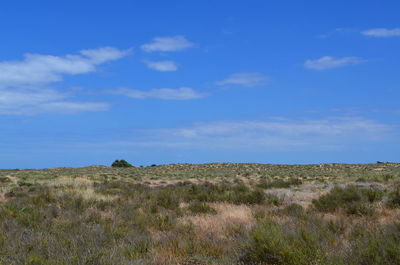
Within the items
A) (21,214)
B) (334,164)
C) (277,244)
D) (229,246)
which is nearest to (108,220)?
(21,214)

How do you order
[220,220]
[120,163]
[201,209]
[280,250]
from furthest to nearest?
[120,163], [201,209], [220,220], [280,250]

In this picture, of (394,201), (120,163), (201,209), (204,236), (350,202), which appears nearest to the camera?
(204,236)

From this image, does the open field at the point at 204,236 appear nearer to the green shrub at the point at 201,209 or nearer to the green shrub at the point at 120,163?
the green shrub at the point at 201,209

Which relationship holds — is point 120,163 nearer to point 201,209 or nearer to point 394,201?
point 201,209

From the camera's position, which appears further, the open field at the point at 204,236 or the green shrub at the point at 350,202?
the green shrub at the point at 350,202

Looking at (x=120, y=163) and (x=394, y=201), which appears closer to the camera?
(x=394, y=201)

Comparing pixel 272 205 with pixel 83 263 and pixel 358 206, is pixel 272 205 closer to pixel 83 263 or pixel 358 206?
pixel 358 206

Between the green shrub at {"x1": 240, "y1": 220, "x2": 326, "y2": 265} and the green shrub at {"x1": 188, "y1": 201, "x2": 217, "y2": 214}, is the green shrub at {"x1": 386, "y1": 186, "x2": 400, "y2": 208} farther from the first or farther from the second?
the green shrub at {"x1": 240, "y1": 220, "x2": 326, "y2": 265}

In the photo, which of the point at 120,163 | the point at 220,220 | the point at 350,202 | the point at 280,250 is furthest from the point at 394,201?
the point at 120,163

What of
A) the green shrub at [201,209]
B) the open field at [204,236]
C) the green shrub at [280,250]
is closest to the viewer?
the green shrub at [280,250]

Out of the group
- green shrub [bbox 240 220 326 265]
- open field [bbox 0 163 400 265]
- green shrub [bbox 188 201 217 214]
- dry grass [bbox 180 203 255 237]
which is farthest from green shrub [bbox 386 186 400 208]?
green shrub [bbox 240 220 326 265]

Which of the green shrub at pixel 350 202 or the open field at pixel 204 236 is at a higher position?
the green shrub at pixel 350 202

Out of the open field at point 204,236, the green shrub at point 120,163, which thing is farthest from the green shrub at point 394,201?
the green shrub at point 120,163

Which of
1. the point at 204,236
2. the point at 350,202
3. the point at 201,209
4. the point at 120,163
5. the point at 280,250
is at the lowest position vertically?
the point at 204,236
